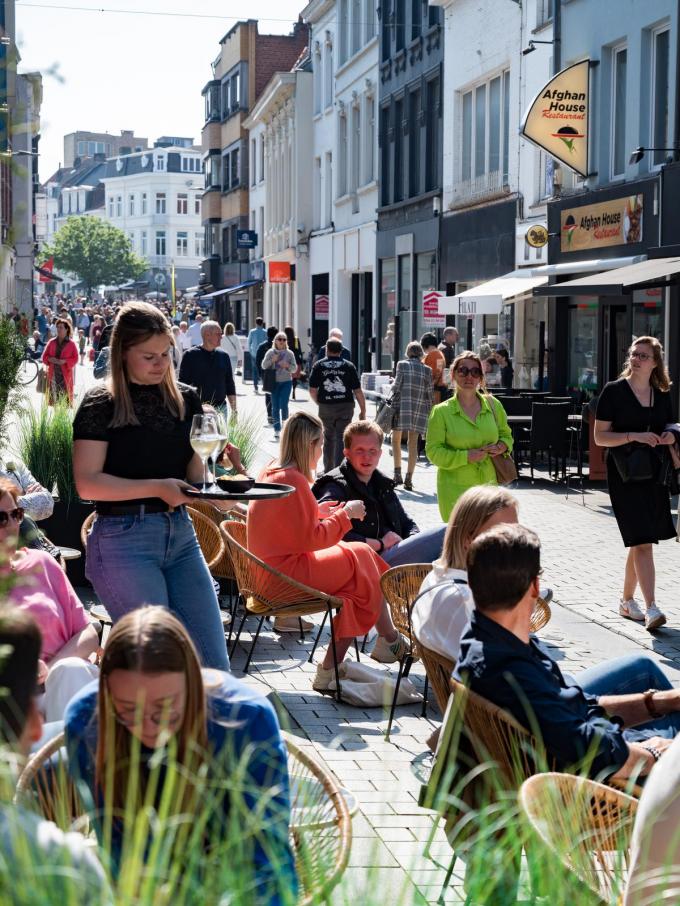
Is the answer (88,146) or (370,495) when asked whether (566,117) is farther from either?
(88,146)

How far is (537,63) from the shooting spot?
24859mm

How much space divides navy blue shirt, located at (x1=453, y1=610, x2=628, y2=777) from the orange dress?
3228mm

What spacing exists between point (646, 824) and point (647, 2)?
1891cm

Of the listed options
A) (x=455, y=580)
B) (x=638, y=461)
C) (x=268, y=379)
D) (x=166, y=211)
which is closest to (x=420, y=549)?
(x=638, y=461)

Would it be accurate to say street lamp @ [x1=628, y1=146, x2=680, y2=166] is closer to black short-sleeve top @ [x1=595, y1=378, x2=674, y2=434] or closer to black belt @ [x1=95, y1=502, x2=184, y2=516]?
black short-sleeve top @ [x1=595, y1=378, x2=674, y2=434]

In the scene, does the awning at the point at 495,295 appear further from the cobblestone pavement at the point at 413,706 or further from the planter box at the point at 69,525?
the planter box at the point at 69,525

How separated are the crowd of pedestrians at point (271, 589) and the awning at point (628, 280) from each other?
26.4ft

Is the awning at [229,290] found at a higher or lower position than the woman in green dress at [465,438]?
higher

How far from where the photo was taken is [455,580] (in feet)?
18.7

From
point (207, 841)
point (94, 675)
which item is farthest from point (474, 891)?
point (94, 675)

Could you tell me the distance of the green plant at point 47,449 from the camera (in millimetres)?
10367

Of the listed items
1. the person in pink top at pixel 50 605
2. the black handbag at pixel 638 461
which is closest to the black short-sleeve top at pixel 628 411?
the black handbag at pixel 638 461

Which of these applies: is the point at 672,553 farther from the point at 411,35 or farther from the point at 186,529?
the point at 411,35

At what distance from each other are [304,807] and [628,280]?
15.3 meters
